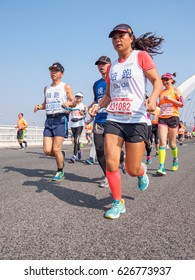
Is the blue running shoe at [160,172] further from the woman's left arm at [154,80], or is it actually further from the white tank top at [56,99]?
the woman's left arm at [154,80]

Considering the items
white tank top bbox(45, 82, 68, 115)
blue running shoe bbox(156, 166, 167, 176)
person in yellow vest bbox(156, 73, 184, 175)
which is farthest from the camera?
person in yellow vest bbox(156, 73, 184, 175)

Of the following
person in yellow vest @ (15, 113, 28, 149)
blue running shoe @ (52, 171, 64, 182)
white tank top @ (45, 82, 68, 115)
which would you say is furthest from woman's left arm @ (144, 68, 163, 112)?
person in yellow vest @ (15, 113, 28, 149)

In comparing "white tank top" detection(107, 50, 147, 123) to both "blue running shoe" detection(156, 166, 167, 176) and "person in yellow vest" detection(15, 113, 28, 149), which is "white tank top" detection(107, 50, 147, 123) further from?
"person in yellow vest" detection(15, 113, 28, 149)

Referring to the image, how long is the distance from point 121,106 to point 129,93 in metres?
0.18

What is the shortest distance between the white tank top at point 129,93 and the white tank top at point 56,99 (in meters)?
2.34

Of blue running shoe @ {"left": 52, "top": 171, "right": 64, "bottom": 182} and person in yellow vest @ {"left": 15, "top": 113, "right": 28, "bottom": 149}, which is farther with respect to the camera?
person in yellow vest @ {"left": 15, "top": 113, "right": 28, "bottom": 149}

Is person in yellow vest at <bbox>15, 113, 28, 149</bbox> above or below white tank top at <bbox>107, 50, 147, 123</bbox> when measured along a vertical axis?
below

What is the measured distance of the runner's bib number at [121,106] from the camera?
3.22 meters

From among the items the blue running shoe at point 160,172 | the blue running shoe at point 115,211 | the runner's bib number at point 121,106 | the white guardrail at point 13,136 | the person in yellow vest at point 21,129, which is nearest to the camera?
the blue running shoe at point 115,211

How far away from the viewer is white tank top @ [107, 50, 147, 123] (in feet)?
10.7

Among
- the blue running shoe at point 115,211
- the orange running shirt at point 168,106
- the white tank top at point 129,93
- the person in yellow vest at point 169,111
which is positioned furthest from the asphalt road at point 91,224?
the orange running shirt at point 168,106

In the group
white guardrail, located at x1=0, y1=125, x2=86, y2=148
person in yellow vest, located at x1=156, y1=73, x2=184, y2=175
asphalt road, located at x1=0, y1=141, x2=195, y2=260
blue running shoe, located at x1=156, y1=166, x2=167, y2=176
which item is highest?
person in yellow vest, located at x1=156, y1=73, x2=184, y2=175

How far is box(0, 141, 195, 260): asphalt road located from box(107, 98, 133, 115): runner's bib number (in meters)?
1.12
